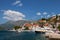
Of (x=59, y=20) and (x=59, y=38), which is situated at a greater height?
(x=59, y=20)

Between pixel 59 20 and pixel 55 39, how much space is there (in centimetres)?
11902

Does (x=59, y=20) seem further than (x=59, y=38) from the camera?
Yes

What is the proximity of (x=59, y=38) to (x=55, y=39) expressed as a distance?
1.25 metres

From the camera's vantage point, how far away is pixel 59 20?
5546 inches

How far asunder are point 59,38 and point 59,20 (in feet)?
387

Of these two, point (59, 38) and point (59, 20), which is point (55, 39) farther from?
point (59, 20)

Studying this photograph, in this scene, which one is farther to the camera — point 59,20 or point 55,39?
point 59,20

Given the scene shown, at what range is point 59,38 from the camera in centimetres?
2455

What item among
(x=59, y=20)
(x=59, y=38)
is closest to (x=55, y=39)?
(x=59, y=38)

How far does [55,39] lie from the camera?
2350 centimetres

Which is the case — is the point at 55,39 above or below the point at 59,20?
below
